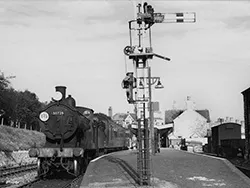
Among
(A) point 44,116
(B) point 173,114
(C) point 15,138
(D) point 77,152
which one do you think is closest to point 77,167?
(D) point 77,152

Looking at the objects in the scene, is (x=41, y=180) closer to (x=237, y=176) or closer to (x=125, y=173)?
(x=125, y=173)

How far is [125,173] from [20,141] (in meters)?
24.3

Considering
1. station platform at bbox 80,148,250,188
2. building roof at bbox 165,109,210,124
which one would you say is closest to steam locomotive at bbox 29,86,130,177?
station platform at bbox 80,148,250,188

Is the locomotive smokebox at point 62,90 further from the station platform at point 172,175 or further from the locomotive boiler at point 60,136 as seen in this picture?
the station platform at point 172,175

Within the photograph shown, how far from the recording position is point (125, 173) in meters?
13.0

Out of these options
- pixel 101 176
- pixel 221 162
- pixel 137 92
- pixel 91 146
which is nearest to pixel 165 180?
pixel 101 176

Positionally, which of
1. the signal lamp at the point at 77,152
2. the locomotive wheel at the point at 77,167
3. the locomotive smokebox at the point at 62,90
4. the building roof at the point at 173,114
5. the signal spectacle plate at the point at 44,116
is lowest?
the locomotive wheel at the point at 77,167

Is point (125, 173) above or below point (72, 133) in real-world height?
below

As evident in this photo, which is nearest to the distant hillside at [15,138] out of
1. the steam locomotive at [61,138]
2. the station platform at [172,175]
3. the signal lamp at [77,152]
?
the steam locomotive at [61,138]

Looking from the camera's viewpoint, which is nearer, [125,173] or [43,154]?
[125,173]

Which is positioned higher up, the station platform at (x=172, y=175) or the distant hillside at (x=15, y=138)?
the distant hillside at (x=15, y=138)

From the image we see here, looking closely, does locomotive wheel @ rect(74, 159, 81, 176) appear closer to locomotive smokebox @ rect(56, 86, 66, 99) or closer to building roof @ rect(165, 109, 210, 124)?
locomotive smokebox @ rect(56, 86, 66, 99)

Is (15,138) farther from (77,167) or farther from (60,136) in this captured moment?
(77,167)

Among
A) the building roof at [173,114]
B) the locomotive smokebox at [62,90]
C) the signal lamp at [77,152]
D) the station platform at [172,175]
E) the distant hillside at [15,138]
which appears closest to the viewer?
the station platform at [172,175]
